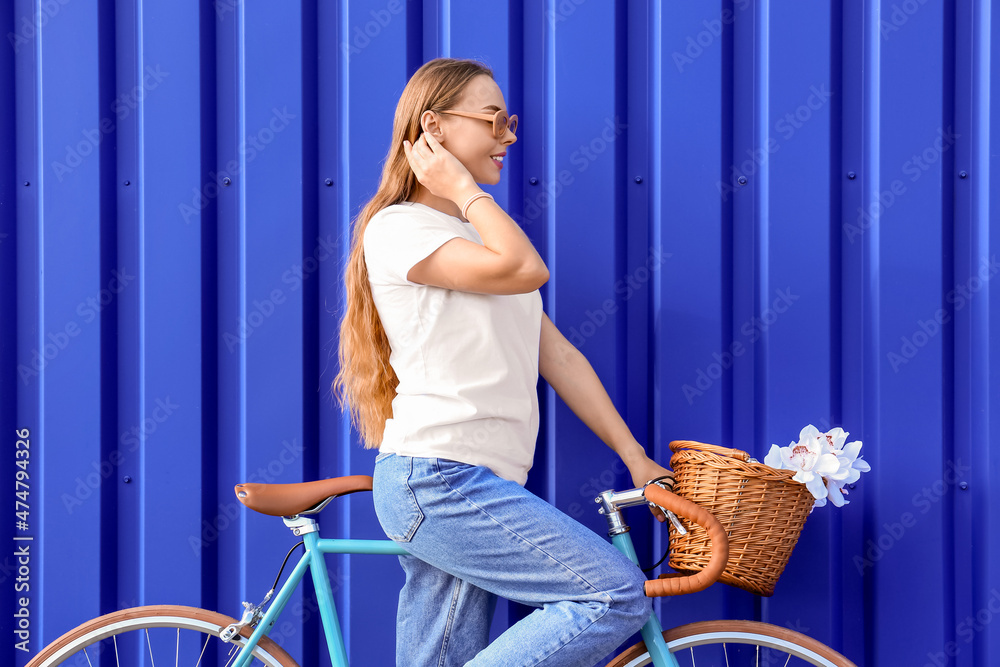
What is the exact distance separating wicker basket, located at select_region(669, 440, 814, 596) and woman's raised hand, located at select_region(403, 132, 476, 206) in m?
0.77

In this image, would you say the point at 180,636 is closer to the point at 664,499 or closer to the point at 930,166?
the point at 664,499

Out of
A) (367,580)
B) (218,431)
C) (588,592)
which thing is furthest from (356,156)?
(588,592)

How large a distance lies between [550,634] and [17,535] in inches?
67.3

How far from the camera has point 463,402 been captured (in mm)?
1464

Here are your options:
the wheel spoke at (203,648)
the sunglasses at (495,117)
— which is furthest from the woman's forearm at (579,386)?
the wheel spoke at (203,648)

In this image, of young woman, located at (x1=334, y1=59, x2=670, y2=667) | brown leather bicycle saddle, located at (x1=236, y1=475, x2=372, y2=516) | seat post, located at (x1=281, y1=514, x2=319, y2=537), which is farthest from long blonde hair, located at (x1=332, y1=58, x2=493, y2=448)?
seat post, located at (x1=281, y1=514, x2=319, y2=537)

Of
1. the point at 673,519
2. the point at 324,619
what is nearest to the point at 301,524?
the point at 324,619

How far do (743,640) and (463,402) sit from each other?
909 mm

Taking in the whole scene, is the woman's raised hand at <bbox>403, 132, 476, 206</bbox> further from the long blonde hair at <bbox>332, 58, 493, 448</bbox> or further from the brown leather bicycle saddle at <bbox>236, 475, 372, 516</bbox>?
the brown leather bicycle saddle at <bbox>236, 475, 372, 516</bbox>

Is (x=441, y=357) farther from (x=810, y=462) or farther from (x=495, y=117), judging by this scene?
(x=810, y=462)

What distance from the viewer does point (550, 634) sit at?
1.40 m

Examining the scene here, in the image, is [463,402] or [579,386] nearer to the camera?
[463,402]

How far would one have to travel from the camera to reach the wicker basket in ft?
5.01

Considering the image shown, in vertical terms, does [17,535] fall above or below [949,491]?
below
